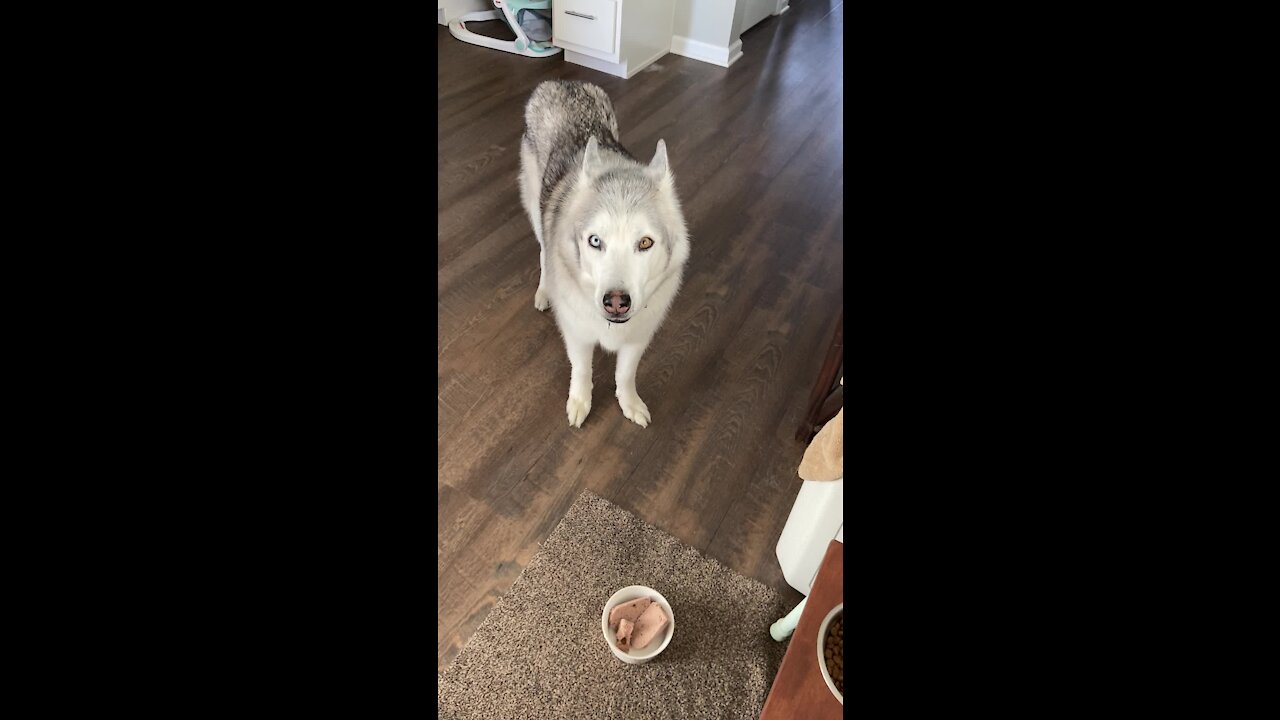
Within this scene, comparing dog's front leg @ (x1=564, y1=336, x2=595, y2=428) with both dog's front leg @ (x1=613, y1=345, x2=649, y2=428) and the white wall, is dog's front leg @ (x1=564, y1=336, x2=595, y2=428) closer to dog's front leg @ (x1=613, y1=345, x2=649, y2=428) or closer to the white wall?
dog's front leg @ (x1=613, y1=345, x2=649, y2=428)

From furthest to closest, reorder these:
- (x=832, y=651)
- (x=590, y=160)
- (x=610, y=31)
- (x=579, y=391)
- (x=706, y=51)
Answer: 1. (x=706, y=51)
2. (x=610, y=31)
3. (x=579, y=391)
4. (x=590, y=160)
5. (x=832, y=651)

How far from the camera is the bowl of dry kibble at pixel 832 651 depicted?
1.05 m

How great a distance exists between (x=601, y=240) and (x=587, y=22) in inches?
129

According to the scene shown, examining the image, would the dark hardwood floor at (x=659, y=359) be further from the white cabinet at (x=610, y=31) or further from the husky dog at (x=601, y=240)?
the white cabinet at (x=610, y=31)

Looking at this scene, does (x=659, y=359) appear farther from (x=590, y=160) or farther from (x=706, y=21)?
(x=706, y=21)

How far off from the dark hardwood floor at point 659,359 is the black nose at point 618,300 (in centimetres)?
55

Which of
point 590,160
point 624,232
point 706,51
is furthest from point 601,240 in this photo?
point 706,51

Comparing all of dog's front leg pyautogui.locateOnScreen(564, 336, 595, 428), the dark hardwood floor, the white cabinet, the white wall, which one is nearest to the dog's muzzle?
dog's front leg pyautogui.locateOnScreen(564, 336, 595, 428)

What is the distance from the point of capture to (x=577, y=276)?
1.81 m

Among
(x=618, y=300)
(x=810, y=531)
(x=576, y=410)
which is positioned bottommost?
(x=576, y=410)

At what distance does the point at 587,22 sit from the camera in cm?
429

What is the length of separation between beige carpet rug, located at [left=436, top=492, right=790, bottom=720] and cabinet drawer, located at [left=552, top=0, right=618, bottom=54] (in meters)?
3.56
